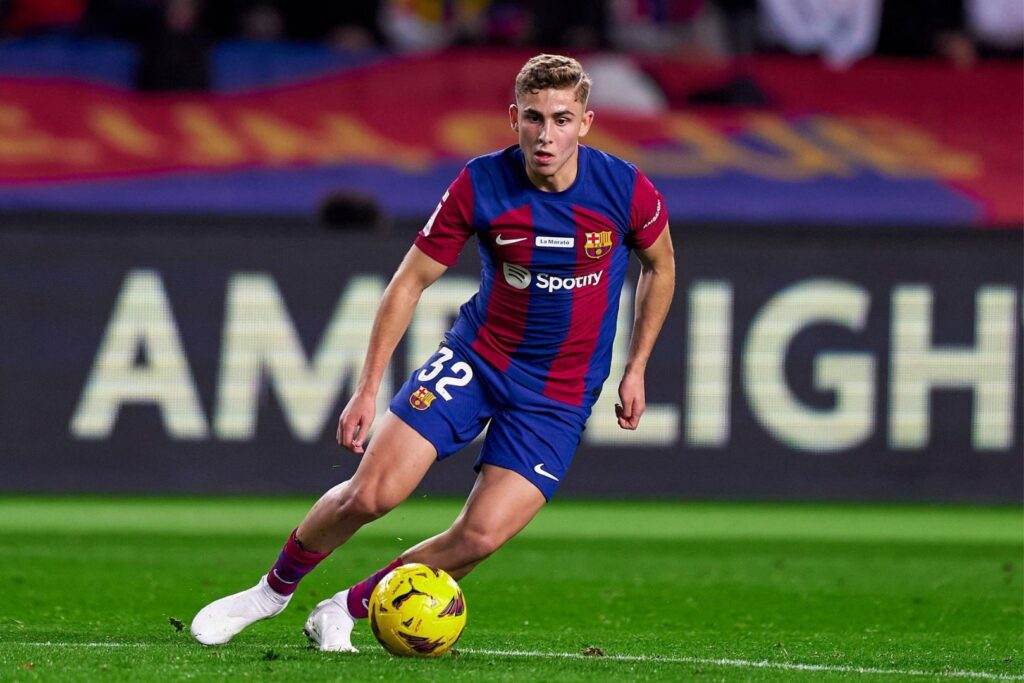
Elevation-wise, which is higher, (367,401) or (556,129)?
(556,129)

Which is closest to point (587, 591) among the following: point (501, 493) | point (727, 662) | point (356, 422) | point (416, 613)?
point (727, 662)

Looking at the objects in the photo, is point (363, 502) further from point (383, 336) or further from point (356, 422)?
point (383, 336)

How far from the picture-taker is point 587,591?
9742 millimetres

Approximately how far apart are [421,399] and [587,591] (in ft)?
9.96

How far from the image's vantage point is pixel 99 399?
13.6m

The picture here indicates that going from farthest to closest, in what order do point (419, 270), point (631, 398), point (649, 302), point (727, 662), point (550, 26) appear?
point (550, 26) → point (649, 302) → point (631, 398) → point (727, 662) → point (419, 270)

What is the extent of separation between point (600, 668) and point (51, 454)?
25.3ft

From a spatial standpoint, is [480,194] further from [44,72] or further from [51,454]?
[44,72]

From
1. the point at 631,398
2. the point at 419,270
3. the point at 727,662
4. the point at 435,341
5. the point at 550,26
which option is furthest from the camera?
the point at 550,26

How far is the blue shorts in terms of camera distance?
7012 millimetres

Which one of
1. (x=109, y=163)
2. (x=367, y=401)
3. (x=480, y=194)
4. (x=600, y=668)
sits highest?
(x=480, y=194)

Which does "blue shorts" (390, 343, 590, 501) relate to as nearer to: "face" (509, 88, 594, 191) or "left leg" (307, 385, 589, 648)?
"left leg" (307, 385, 589, 648)

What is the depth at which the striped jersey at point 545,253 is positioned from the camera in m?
6.98

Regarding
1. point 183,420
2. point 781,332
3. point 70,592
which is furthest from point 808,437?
point 70,592
